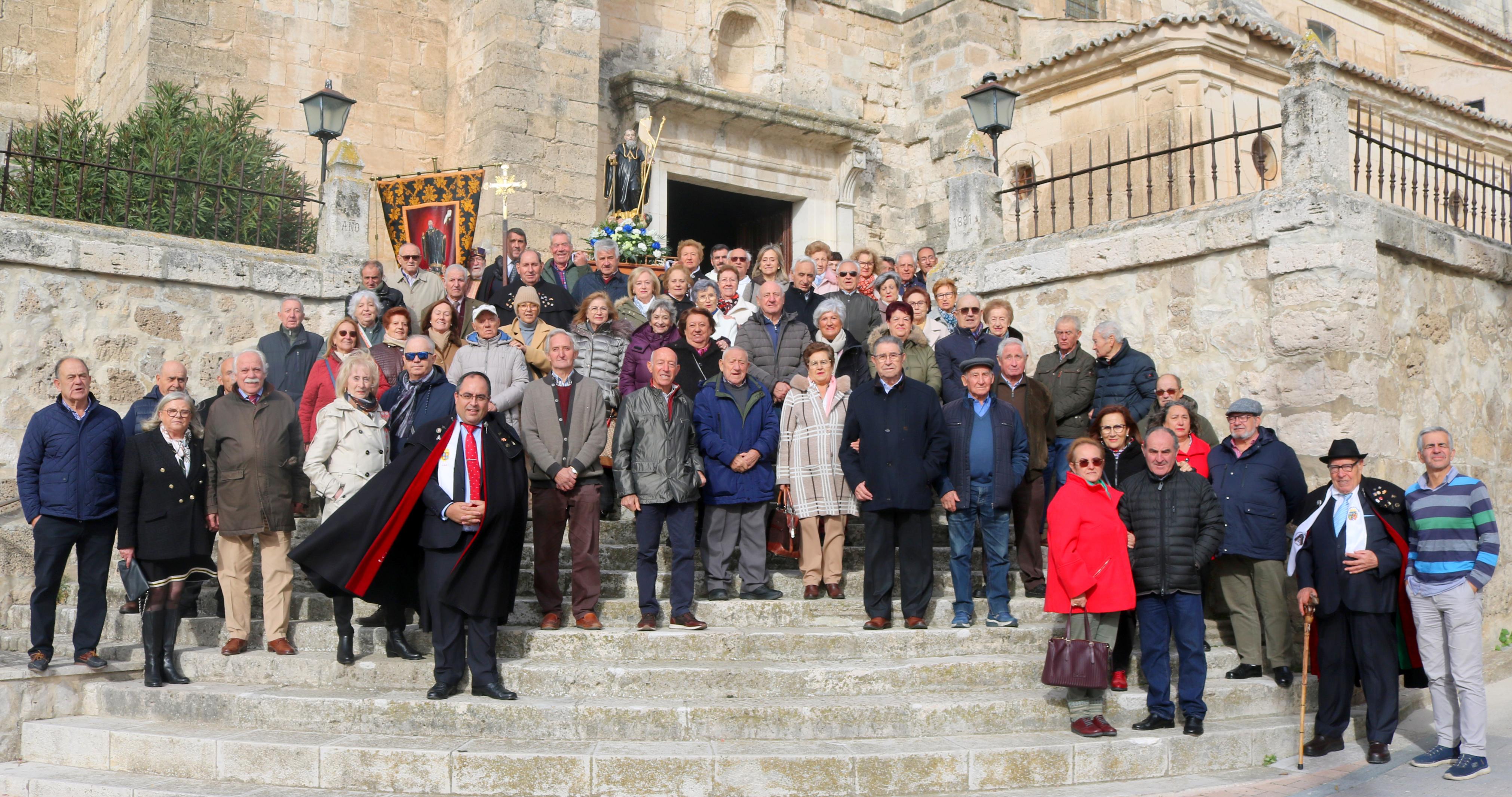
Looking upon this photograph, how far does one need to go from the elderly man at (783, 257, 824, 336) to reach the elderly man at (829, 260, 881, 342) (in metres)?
0.19

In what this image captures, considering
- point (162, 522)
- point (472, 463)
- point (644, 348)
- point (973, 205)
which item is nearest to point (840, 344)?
point (644, 348)

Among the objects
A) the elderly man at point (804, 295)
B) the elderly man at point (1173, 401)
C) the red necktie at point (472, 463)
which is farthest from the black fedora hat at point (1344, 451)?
the red necktie at point (472, 463)

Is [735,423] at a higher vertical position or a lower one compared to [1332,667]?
higher

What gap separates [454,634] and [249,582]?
4.71 ft

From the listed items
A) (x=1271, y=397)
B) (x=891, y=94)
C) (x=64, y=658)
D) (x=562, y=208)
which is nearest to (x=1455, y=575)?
(x=1271, y=397)

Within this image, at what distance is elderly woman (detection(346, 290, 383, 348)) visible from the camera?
27.9 ft

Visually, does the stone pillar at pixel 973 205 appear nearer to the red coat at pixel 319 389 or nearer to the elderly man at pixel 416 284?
the elderly man at pixel 416 284

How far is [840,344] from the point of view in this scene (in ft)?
27.1

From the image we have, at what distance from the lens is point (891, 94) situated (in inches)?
709

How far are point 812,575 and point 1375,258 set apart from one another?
14.0 ft

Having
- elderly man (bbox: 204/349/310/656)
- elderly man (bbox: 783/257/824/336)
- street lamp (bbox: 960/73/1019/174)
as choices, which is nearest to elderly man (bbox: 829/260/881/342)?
elderly man (bbox: 783/257/824/336)

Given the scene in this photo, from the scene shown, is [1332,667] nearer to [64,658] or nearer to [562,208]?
[64,658]

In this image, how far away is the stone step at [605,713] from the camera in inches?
234

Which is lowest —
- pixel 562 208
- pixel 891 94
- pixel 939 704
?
pixel 939 704
